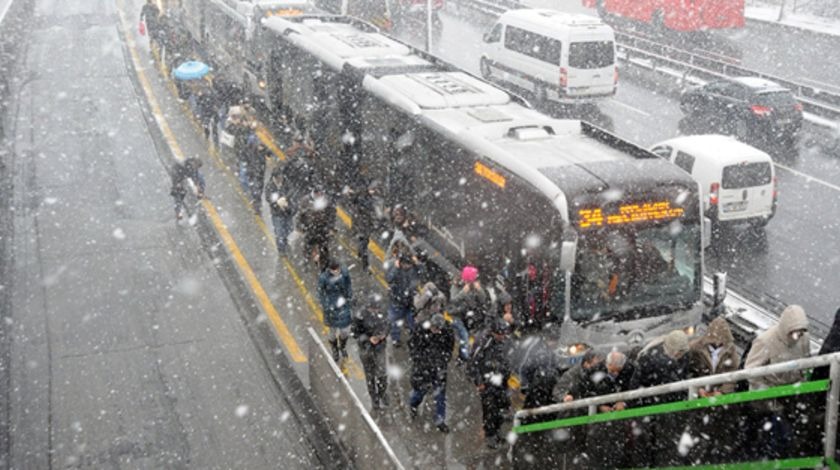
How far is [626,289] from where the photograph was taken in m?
9.54

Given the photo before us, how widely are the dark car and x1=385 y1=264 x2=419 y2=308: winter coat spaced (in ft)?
46.6

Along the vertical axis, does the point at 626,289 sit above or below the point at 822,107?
above

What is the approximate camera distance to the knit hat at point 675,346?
7.46m

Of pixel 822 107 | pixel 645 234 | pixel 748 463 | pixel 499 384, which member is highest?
pixel 748 463

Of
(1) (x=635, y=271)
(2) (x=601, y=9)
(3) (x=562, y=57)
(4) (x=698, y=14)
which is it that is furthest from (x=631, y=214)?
(2) (x=601, y=9)

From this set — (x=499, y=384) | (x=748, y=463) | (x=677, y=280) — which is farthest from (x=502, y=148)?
(x=748, y=463)

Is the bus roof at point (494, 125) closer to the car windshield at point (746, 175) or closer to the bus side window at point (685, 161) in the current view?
the bus side window at point (685, 161)

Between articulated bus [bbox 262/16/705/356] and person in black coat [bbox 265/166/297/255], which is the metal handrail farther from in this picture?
person in black coat [bbox 265/166/297/255]

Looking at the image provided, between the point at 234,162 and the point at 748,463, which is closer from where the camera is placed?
the point at 748,463

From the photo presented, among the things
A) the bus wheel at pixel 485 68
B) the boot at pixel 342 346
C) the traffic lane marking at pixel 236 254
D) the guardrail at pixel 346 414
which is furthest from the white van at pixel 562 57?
the guardrail at pixel 346 414

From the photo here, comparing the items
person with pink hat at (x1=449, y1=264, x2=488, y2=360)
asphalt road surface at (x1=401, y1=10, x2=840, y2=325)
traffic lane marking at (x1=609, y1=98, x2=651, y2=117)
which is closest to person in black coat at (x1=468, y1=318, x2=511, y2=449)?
person with pink hat at (x1=449, y1=264, x2=488, y2=360)

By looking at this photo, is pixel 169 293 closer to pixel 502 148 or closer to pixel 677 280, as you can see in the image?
pixel 502 148

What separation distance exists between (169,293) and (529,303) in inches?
235

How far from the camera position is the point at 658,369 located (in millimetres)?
7383
